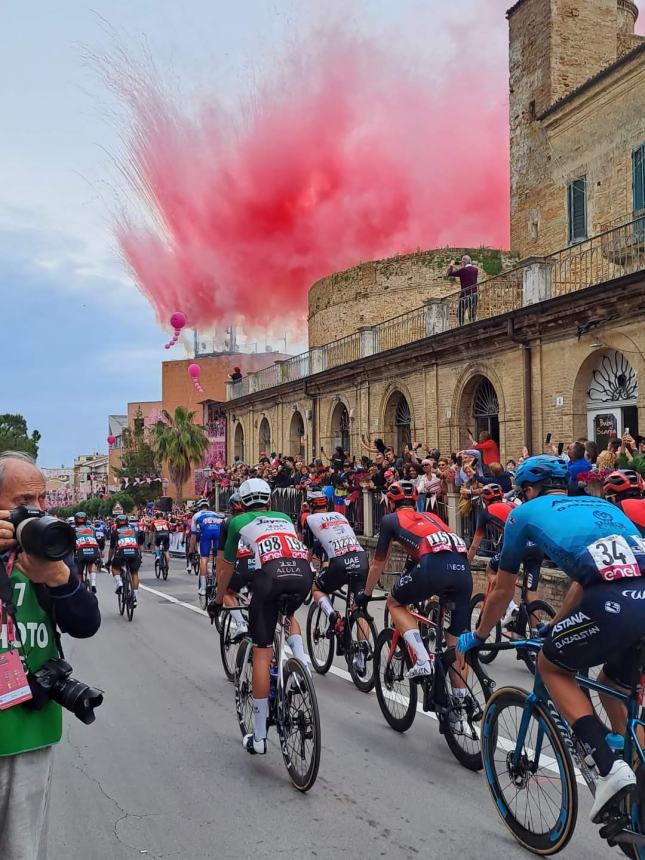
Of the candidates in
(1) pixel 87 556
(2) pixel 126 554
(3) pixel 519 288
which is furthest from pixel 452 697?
(3) pixel 519 288

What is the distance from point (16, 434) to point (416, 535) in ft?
282

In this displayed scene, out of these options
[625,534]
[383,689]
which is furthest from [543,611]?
[625,534]

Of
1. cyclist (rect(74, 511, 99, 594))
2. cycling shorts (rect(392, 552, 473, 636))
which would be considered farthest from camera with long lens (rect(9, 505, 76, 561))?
cyclist (rect(74, 511, 99, 594))

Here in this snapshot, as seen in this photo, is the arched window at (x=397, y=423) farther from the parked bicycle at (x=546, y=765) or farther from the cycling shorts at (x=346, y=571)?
the parked bicycle at (x=546, y=765)

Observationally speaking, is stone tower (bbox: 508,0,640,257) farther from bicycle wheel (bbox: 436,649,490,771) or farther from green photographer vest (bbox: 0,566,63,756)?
green photographer vest (bbox: 0,566,63,756)

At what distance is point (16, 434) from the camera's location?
8512 centimetres

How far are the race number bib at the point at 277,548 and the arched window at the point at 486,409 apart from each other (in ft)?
48.0

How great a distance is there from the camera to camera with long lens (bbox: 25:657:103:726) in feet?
9.30

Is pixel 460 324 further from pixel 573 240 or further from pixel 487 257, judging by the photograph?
pixel 487 257

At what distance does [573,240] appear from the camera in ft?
72.3

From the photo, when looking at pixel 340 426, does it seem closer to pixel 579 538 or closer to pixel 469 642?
pixel 469 642

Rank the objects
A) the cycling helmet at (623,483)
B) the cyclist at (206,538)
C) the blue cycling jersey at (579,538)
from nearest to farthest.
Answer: the blue cycling jersey at (579,538), the cycling helmet at (623,483), the cyclist at (206,538)

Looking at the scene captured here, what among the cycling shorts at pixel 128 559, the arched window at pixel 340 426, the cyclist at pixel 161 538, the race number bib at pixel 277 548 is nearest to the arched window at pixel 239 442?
the arched window at pixel 340 426

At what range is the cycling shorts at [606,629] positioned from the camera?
12.1 ft
